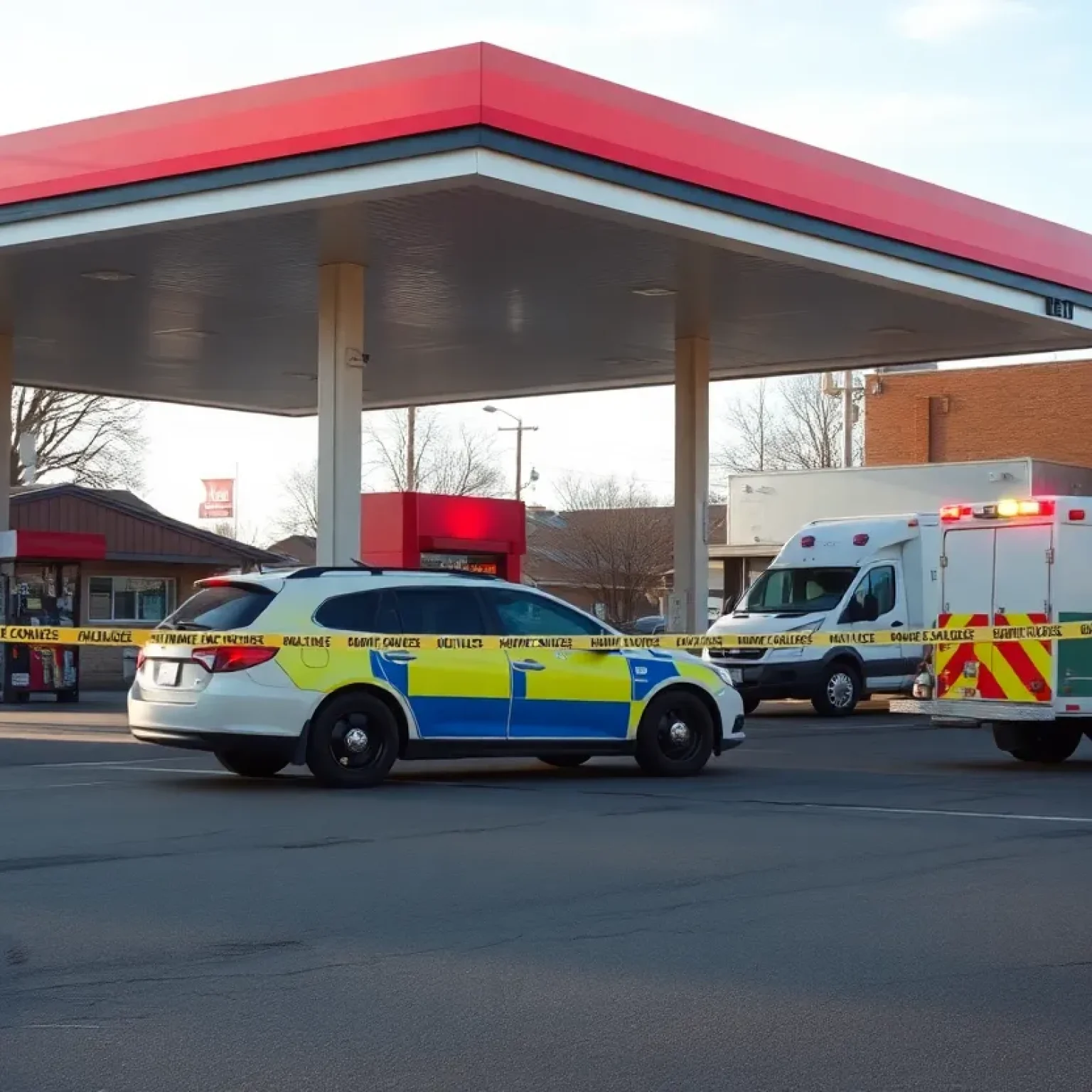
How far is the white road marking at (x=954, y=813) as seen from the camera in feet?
40.6

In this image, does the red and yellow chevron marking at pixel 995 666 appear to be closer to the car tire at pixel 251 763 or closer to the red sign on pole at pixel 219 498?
the car tire at pixel 251 763

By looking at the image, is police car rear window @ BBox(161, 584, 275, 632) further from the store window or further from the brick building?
the store window

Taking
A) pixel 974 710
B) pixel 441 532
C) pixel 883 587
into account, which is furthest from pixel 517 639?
pixel 441 532

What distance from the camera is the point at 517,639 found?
49.2ft

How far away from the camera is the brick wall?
48.6 meters

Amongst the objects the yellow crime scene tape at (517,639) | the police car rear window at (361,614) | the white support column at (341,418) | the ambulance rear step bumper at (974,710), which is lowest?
the ambulance rear step bumper at (974,710)

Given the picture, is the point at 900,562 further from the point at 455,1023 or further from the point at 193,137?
the point at 455,1023

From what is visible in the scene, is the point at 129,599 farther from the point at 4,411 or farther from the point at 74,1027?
the point at 74,1027

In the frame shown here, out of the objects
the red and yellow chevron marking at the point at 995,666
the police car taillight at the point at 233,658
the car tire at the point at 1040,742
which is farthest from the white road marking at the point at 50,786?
the car tire at the point at 1040,742

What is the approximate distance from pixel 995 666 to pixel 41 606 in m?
16.7

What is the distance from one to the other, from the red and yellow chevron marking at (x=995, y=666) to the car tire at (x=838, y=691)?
827 cm

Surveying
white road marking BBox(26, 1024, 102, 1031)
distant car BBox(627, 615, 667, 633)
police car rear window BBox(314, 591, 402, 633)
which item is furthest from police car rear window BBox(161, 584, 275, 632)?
distant car BBox(627, 615, 667, 633)

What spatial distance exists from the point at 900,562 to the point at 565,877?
59.0 ft

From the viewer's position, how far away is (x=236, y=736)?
45.2 ft
